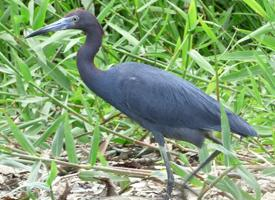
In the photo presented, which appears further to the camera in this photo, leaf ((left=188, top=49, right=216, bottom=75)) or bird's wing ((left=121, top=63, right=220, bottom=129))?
leaf ((left=188, top=49, right=216, bottom=75))

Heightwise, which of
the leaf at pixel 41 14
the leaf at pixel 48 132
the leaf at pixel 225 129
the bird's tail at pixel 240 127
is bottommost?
the leaf at pixel 48 132

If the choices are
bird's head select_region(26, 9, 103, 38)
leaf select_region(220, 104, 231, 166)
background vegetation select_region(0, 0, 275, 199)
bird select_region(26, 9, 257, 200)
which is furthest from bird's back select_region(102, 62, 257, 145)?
leaf select_region(220, 104, 231, 166)

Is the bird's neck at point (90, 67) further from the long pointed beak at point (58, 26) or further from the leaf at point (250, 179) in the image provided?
the leaf at point (250, 179)

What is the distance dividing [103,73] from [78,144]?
661mm

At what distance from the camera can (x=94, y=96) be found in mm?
5188

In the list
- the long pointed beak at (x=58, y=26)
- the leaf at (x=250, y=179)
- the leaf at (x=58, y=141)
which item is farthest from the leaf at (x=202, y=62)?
the leaf at (x=250, y=179)

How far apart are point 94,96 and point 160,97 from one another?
84 cm

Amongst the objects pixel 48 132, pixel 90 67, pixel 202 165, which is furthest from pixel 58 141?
pixel 202 165

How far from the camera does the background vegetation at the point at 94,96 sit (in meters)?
4.28

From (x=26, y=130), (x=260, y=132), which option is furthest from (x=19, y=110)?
(x=260, y=132)

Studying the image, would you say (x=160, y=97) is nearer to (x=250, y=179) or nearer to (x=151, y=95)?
(x=151, y=95)

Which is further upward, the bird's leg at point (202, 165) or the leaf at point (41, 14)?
the leaf at point (41, 14)

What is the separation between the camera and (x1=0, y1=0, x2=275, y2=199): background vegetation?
4277 millimetres

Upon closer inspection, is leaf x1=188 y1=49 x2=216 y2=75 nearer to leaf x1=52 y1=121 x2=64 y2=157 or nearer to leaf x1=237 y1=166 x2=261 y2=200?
leaf x1=52 y1=121 x2=64 y2=157
